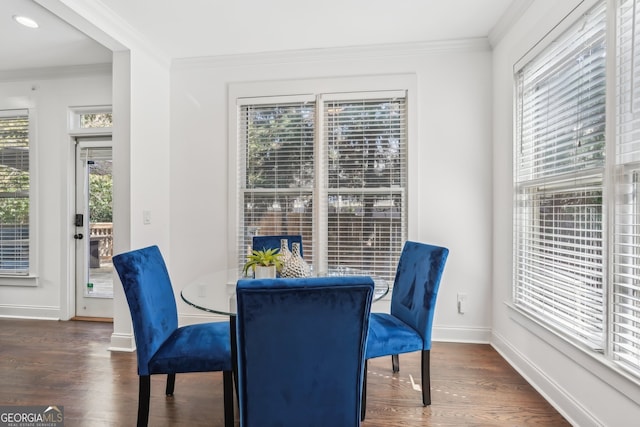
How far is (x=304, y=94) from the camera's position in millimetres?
3205

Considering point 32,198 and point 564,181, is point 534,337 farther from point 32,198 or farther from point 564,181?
point 32,198

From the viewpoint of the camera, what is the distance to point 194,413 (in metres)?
1.94

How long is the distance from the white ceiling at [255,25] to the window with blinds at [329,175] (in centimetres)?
52

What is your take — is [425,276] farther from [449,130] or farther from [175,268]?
[175,268]

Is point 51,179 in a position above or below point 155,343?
above

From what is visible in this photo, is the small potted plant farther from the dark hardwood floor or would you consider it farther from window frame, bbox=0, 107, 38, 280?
window frame, bbox=0, 107, 38, 280

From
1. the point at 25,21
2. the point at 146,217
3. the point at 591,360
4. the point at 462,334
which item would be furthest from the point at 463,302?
the point at 25,21

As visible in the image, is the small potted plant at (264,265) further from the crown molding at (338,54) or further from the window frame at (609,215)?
the crown molding at (338,54)

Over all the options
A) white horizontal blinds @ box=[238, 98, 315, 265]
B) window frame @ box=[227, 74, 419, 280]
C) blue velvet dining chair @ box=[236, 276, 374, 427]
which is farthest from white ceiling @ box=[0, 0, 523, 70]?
blue velvet dining chair @ box=[236, 276, 374, 427]

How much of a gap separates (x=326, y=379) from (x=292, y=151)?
241cm

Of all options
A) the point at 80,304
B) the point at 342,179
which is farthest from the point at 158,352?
the point at 80,304

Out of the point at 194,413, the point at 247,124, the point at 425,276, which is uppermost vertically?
the point at 247,124

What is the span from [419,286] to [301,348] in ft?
3.66

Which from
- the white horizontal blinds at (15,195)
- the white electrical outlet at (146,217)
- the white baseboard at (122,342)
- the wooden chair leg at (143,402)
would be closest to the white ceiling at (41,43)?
the white horizontal blinds at (15,195)
